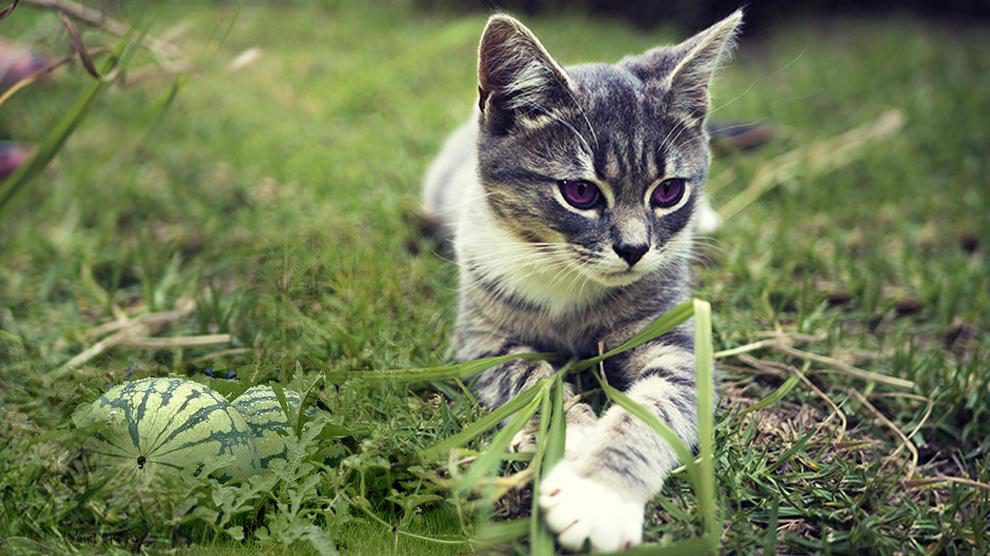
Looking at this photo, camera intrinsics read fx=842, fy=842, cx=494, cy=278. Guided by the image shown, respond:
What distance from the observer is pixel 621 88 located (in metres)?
2.42

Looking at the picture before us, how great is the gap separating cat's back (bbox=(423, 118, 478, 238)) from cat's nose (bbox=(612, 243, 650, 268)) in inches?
36.6

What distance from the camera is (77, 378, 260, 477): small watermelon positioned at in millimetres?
1944

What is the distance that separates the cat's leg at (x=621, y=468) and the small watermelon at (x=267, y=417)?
68 cm

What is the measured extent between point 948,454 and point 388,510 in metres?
1.63

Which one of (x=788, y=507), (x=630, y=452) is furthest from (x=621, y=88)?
(x=788, y=507)

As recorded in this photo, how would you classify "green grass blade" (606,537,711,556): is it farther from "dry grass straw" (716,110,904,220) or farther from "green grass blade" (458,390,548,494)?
"dry grass straw" (716,110,904,220)

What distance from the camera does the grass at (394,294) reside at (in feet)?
6.49

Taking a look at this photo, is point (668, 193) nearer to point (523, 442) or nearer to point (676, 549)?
point (523, 442)

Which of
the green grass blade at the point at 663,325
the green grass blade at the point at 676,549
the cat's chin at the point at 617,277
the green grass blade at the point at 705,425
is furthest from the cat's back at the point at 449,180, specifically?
the green grass blade at the point at 676,549

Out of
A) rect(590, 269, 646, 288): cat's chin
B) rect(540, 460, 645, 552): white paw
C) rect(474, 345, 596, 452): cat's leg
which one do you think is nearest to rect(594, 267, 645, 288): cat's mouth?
rect(590, 269, 646, 288): cat's chin

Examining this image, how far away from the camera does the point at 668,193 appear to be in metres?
2.45

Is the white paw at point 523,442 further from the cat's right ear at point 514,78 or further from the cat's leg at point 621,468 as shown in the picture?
the cat's right ear at point 514,78

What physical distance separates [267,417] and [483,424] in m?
0.55

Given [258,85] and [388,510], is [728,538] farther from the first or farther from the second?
[258,85]
